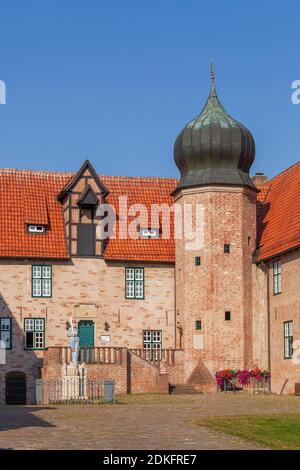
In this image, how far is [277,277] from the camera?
138 ft

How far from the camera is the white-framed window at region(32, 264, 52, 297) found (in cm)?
4422

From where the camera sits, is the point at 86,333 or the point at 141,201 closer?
the point at 86,333

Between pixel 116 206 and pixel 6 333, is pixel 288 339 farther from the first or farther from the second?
pixel 6 333

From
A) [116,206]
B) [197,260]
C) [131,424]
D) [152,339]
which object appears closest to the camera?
[131,424]

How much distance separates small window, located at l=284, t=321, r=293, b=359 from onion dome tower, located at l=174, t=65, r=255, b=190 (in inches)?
262

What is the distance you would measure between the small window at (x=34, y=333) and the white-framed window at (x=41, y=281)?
117cm

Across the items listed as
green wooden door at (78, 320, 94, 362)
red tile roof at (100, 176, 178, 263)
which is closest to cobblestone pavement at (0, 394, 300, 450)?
green wooden door at (78, 320, 94, 362)

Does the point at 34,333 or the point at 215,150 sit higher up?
the point at 215,150

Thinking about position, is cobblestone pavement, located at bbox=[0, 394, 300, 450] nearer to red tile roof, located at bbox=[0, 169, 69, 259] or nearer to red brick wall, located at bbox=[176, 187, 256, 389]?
red brick wall, located at bbox=[176, 187, 256, 389]

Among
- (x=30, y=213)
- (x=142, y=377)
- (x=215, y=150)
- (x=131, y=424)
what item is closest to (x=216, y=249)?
(x=215, y=150)

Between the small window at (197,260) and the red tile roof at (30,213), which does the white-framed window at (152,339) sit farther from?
the red tile roof at (30,213)

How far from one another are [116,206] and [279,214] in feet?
25.2

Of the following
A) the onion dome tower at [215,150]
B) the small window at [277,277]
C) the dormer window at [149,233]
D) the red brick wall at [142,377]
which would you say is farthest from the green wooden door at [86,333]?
the small window at [277,277]
